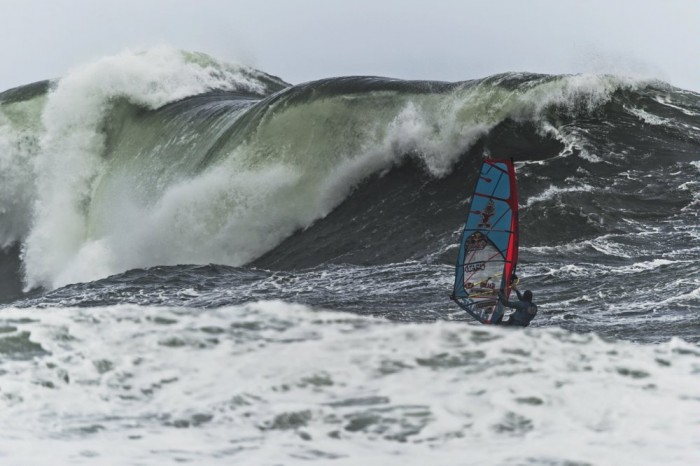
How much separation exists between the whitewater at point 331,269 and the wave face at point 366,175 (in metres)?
0.05

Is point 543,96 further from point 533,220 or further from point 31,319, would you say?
point 31,319

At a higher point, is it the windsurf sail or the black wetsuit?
the windsurf sail

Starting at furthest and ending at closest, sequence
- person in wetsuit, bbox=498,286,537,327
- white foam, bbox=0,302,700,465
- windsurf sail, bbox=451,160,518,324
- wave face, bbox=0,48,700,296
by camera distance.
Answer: wave face, bbox=0,48,700,296, windsurf sail, bbox=451,160,518,324, person in wetsuit, bbox=498,286,537,327, white foam, bbox=0,302,700,465

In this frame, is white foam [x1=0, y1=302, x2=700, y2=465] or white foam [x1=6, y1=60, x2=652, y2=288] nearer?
white foam [x1=0, y1=302, x2=700, y2=465]

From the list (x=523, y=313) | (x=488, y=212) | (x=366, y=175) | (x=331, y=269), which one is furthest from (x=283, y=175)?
(x=523, y=313)

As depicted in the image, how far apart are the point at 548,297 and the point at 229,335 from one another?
16.4ft

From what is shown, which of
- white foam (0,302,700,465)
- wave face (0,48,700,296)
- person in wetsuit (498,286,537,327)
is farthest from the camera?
wave face (0,48,700,296)

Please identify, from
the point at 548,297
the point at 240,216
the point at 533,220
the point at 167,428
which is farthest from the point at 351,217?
the point at 167,428

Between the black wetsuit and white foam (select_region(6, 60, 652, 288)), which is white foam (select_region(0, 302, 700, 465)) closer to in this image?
the black wetsuit

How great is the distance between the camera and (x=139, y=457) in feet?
19.3

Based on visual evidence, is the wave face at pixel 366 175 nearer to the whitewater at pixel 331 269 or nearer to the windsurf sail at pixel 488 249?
the whitewater at pixel 331 269

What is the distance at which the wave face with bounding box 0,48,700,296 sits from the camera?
606 inches

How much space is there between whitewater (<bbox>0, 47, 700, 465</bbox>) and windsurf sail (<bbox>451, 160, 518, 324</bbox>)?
1.77 feet

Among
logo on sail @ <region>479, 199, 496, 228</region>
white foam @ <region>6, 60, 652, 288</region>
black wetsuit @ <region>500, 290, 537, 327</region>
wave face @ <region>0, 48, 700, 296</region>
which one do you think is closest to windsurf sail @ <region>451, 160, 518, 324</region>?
logo on sail @ <region>479, 199, 496, 228</region>
